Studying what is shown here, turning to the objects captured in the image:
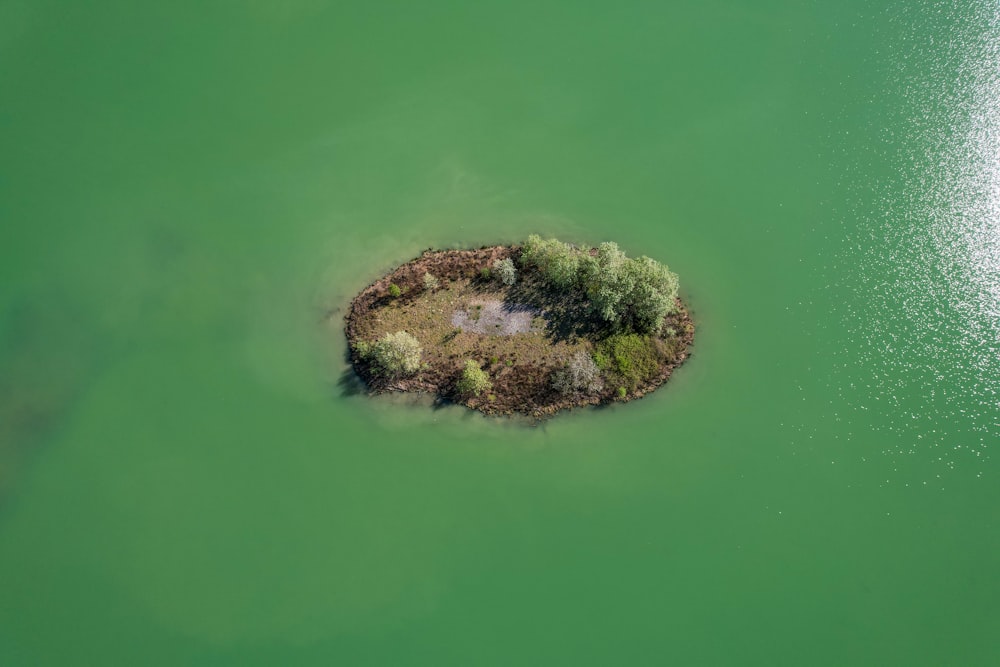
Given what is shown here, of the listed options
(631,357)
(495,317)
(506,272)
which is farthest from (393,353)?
(631,357)

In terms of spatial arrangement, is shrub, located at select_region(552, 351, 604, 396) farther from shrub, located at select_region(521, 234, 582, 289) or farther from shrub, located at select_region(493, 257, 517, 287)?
shrub, located at select_region(493, 257, 517, 287)

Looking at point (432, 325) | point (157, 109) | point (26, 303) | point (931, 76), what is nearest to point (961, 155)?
point (931, 76)

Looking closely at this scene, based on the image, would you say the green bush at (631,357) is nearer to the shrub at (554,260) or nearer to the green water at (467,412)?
the green water at (467,412)

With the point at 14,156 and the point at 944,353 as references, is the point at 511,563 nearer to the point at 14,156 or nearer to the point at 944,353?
the point at 944,353

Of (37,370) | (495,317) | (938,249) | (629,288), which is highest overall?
(938,249)

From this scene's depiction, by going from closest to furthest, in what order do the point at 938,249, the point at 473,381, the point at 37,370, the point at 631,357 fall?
1. the point at 473,381
2. the point at 631,357
3. the point at 37,370
4. the point at 938,249

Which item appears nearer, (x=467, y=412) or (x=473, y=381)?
(x=473, y=381)

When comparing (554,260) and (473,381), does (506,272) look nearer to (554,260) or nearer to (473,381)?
(554,260)

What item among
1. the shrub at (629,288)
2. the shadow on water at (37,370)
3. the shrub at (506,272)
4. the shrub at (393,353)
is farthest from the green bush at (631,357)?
the shadow on water at (37,370)

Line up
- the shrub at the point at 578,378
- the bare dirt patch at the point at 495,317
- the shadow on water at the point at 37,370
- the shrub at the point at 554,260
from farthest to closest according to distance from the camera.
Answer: the bare dirt patch at the point at 495,317 → the shrub at the point at 554,260 → the shadow on water at the point at 37,370 → the shrub at the point at 578,378
